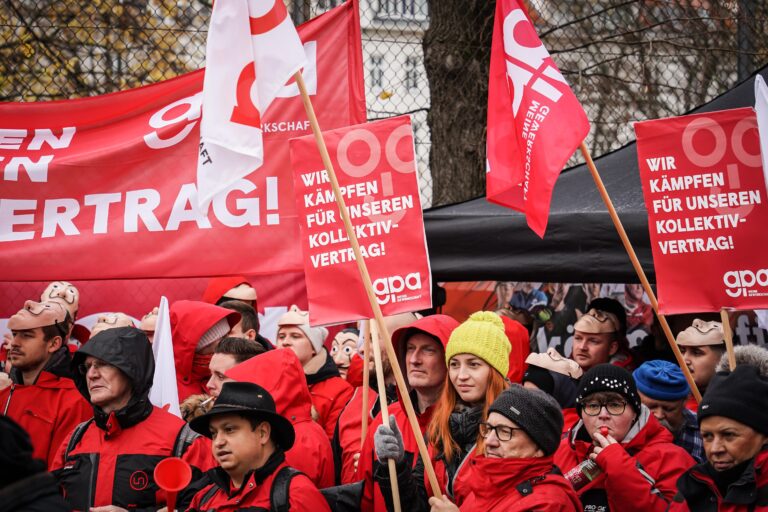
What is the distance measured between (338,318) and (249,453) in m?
0.83

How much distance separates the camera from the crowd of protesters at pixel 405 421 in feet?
13.7

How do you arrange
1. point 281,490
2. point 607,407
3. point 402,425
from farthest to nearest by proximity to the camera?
point 402,425
point 607,407
point 281,490

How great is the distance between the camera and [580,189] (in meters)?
6.80

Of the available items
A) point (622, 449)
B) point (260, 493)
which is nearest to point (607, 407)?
point (622, 449)

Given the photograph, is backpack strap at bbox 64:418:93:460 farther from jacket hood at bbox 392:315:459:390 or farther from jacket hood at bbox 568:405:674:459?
jacket hood at bbox 568:405:674:459

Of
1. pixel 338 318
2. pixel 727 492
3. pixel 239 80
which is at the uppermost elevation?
pixel 239 80

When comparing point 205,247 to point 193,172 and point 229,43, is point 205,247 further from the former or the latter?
point 229,43

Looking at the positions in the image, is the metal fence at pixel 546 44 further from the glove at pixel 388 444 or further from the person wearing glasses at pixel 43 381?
the glove at pixel 388 444

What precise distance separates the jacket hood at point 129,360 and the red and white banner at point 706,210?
2.46m

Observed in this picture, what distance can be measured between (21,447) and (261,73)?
2486 millimetres

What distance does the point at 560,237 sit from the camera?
6.29 m

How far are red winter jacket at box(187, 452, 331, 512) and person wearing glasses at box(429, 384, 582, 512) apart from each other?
2.06ft

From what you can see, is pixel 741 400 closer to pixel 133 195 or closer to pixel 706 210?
pixel 706 210

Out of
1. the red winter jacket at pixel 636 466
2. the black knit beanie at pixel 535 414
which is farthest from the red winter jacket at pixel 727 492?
the black knit beanie at pixel 535 414
